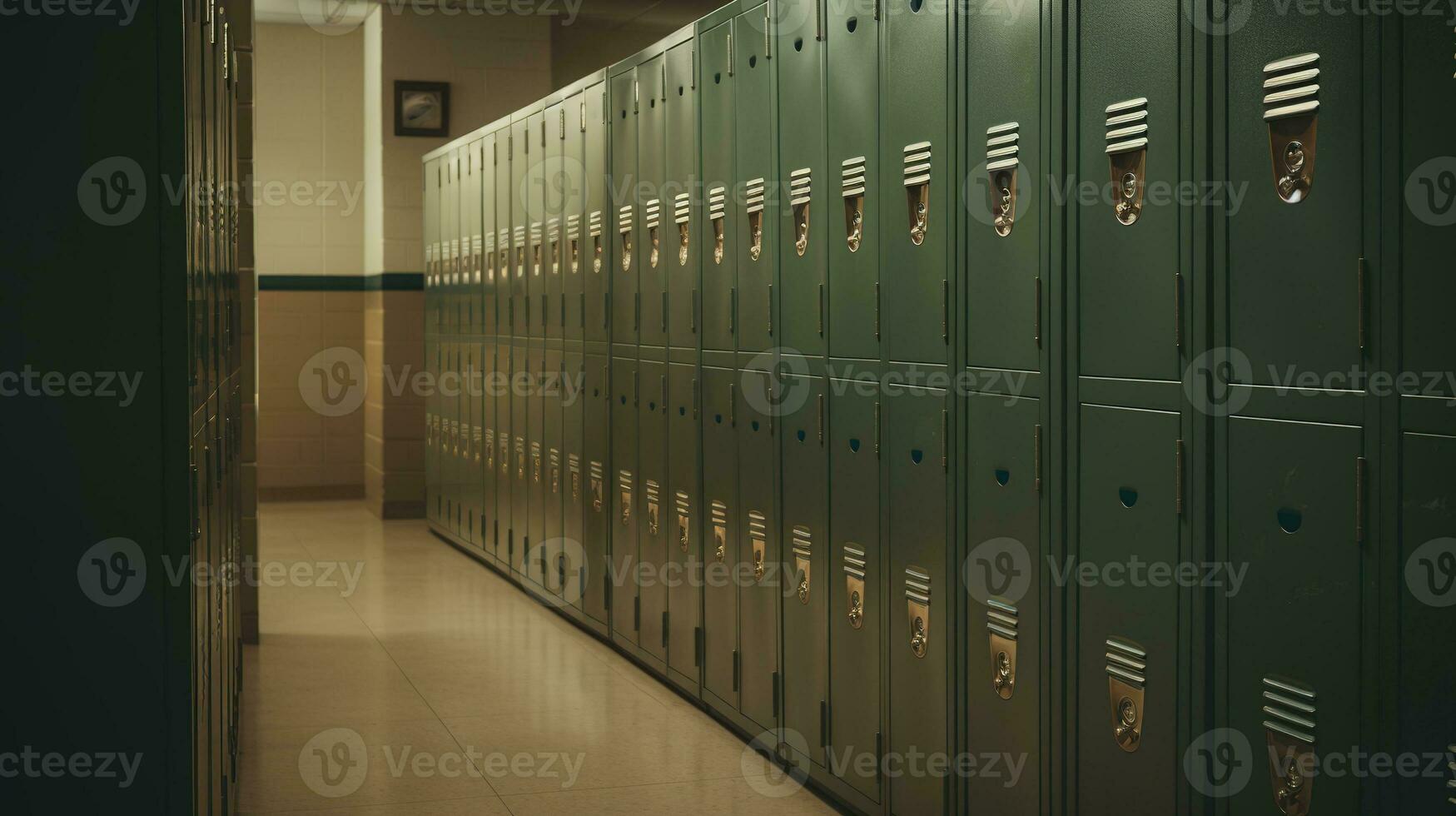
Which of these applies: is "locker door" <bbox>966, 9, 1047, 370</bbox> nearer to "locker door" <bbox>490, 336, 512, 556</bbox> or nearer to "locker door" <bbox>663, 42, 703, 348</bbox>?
"locker door" <bbox>663, 42, 703, 348</bbox>

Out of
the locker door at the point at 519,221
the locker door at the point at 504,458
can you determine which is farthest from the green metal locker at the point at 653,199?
the locker door at the point at 504,458

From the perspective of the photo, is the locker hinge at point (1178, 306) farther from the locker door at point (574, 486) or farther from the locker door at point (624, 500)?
the locker door at point (574, 486)

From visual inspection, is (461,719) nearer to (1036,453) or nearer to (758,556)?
(758,556)

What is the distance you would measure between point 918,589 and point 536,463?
3502mm

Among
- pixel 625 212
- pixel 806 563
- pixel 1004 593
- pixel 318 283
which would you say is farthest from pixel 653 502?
pixel 318 283

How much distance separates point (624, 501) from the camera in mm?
5137

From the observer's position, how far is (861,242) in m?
3.29

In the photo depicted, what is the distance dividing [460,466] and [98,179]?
19.5 ft

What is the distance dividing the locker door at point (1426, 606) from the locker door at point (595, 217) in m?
3.74

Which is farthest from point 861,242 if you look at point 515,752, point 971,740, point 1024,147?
point 515,752

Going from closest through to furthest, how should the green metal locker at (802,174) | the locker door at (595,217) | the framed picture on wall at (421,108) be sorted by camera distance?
the green metal locker at (802,174)
the locker door at (595,217)
the framed picture on wall at (421,108)

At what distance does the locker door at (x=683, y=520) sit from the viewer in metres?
4.42

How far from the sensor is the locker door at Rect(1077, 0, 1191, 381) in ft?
7.31

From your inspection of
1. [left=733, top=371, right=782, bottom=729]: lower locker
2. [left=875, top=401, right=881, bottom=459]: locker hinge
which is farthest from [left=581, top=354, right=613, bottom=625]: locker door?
[left=875, top=401, right=881, bottom=459]: locker hinge
